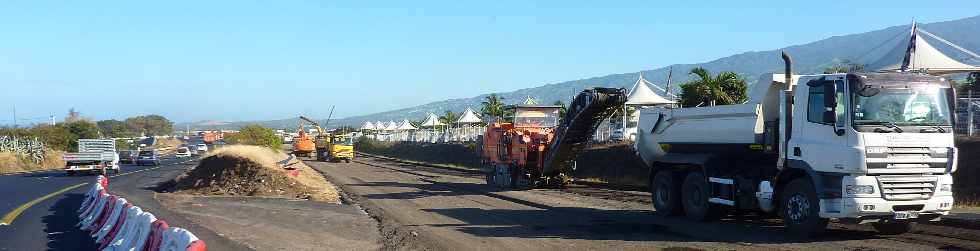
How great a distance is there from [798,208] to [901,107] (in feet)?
7.00

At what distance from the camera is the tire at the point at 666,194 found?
16203 mm

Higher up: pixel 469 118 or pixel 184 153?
pixel 469 118

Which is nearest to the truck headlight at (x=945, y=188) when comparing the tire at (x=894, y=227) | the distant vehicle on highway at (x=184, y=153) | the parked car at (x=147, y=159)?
the tire at (x=894, y=227)

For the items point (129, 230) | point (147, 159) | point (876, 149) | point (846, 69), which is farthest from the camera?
point (147, 159)

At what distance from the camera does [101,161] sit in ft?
137

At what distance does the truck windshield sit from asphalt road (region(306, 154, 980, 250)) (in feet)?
5.92

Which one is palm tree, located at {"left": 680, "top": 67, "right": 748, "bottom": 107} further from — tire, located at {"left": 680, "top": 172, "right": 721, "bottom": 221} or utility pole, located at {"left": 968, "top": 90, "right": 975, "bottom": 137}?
tire, located at {"left": 680, "top": 172, "right": 721, "bottom": 221}

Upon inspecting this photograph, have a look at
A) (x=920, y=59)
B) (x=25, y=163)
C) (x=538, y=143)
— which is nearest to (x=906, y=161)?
(x=538, y=143)

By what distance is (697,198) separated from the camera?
607 inches

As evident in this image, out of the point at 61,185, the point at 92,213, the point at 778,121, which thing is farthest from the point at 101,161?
the point at 778,121

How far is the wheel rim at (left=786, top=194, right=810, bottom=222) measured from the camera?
484 inches

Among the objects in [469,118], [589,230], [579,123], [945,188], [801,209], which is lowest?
[589,230]

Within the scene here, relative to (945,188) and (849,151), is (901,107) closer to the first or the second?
(849,151)

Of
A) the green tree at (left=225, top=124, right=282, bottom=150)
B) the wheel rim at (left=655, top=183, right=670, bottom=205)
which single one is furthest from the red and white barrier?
the green tree at (left=225, top=124, right=282, bottom=150)
